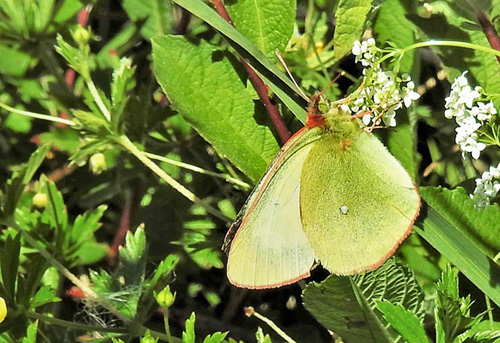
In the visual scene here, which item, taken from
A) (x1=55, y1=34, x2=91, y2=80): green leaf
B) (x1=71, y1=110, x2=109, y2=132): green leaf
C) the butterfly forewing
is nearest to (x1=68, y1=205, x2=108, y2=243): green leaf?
(x1=71, y1=110, x2=109, y2=132): green leaf

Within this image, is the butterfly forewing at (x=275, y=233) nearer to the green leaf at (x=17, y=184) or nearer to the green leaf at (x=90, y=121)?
the green leaf at (x=90, y=121)

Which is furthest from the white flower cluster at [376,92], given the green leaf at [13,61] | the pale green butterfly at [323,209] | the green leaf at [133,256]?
the green leaf at [13,61]

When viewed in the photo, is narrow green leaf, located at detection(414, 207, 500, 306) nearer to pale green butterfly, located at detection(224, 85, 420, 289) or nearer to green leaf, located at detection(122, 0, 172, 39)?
pale green butterfly, located at detection(224, 85, 420, 289)

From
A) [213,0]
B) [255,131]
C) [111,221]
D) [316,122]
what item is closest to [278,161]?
[316,122]

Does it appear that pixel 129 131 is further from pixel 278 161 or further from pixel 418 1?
pixel 418 1

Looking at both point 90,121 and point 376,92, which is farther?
point 90,121

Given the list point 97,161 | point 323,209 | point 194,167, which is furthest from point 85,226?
point 323,209

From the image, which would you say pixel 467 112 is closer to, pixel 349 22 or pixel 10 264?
pixel 349 22

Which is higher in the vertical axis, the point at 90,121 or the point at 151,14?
the point at 151,14
